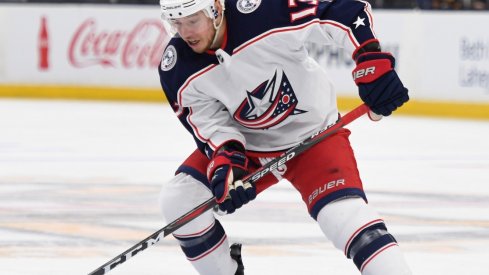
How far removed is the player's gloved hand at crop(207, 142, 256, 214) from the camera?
3.18 m

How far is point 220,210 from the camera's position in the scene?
10.8 feet

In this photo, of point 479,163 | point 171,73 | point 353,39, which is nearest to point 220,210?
point 171,73

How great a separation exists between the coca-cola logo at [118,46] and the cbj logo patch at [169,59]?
302 inches

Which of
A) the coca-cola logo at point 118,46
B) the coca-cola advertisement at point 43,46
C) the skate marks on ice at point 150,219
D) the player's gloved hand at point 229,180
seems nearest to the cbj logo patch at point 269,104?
the player's gloved hand at point 229,180

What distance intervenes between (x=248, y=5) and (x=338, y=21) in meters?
0.28

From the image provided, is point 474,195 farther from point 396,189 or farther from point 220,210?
point 220,210

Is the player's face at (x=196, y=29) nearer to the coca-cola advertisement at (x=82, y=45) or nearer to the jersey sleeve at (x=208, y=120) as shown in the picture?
the jersey sleeve at (x=208, y=120)

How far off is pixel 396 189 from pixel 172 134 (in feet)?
10.1

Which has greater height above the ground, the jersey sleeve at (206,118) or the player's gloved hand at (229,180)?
the jersey sleeve at (206,118)

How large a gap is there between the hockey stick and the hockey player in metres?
0.03

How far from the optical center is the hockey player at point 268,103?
9.94 feet

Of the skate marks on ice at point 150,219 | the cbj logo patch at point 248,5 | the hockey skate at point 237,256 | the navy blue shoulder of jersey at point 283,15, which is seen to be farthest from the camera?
the skate marks on ice at point 150,219

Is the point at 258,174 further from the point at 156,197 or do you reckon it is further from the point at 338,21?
the point at 156,197

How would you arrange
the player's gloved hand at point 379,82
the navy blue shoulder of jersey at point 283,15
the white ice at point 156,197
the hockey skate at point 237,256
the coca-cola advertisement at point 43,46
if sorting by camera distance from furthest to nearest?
1. the coca-cola advertisement at point 43,46
2. the white ice at point 156,197
3. the hockey skate at point 237,256
4. the navy blue shoulder of jersey at point 283,15
5. the player's gloved hand at point 379,82
